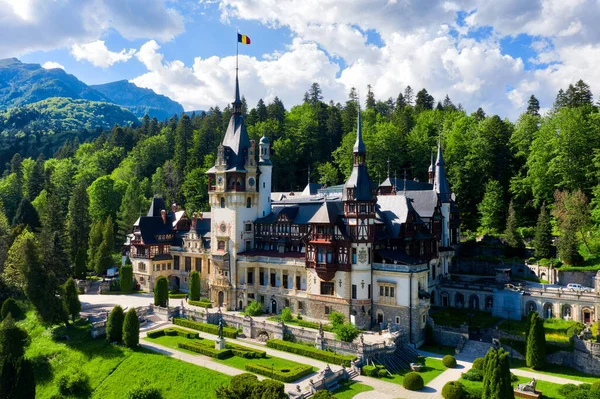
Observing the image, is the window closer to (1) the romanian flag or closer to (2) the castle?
(2) the castle

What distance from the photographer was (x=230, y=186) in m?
55.2

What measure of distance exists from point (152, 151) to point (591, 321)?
101110 millimetres

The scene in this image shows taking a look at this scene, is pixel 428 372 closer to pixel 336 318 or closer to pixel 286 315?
pixel 336 318

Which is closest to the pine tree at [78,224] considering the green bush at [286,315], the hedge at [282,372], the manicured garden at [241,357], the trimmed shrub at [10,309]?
the trimmed shrub at [10,309]

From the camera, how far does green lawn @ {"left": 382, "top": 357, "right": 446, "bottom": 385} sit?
1423 inches

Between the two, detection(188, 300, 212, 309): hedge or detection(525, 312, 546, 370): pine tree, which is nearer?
detection(525, 312, 546, 370): pine tree

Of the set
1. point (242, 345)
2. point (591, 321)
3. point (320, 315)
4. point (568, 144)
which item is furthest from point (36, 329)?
point (568, 144)

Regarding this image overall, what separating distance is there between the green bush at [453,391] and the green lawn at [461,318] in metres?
13.4

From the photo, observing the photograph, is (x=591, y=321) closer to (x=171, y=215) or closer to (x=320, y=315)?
(x=320, y=315)

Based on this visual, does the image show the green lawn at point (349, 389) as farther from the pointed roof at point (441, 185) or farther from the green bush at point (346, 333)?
the pointed roof at point (441, 185)

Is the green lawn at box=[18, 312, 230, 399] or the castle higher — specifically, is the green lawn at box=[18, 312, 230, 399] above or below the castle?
below

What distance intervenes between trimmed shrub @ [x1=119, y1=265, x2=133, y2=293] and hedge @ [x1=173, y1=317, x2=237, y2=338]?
1684 cm

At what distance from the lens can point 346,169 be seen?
93.7 metres

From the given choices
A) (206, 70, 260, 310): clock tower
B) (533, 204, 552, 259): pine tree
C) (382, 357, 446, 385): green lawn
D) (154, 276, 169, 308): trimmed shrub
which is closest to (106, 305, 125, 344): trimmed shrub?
(154, 276, 169, 308): trimmed shrub
